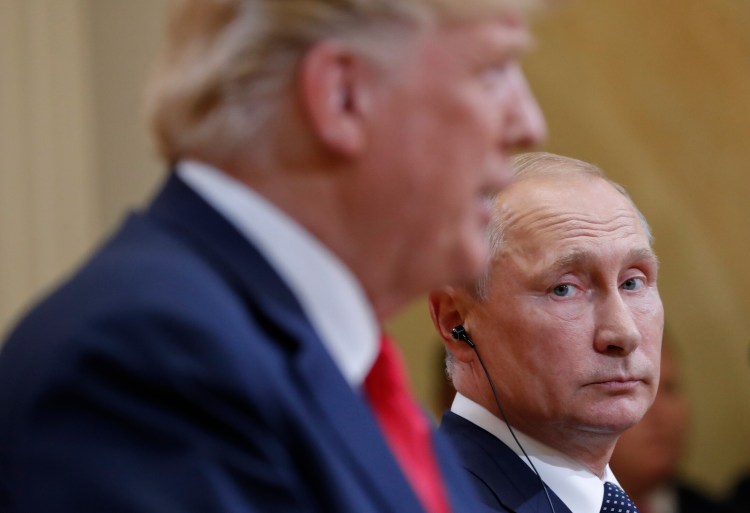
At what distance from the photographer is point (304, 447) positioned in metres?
1.13

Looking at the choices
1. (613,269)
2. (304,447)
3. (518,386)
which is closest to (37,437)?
(304,447)

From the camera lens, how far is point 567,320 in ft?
7.41

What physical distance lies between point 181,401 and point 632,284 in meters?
1.46

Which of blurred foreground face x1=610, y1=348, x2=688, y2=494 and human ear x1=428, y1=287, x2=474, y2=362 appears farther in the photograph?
blurred foreground face x1=610, y1=348, x2=688, y2=494

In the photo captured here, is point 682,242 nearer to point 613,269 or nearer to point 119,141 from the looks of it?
point 119,141

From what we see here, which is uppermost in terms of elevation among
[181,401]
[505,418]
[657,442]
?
[181,401]

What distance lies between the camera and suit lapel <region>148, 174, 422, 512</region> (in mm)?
1176

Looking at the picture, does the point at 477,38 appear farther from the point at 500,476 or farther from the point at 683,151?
the point at 683,151

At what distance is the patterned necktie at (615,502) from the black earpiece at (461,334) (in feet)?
1.17

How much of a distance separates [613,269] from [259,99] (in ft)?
4.07

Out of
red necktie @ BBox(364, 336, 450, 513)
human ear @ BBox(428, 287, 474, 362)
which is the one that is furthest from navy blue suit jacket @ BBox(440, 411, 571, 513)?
red necktie @ BBox(364, 336, 450, 513)

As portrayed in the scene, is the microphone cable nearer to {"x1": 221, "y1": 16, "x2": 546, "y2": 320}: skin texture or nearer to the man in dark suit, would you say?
the man in dark suit

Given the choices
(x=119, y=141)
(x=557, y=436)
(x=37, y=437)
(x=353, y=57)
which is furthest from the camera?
→ (x=119, y=141)

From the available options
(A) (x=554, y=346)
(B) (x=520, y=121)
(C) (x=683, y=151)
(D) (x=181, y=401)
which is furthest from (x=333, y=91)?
(C) (x=683, y=151)
